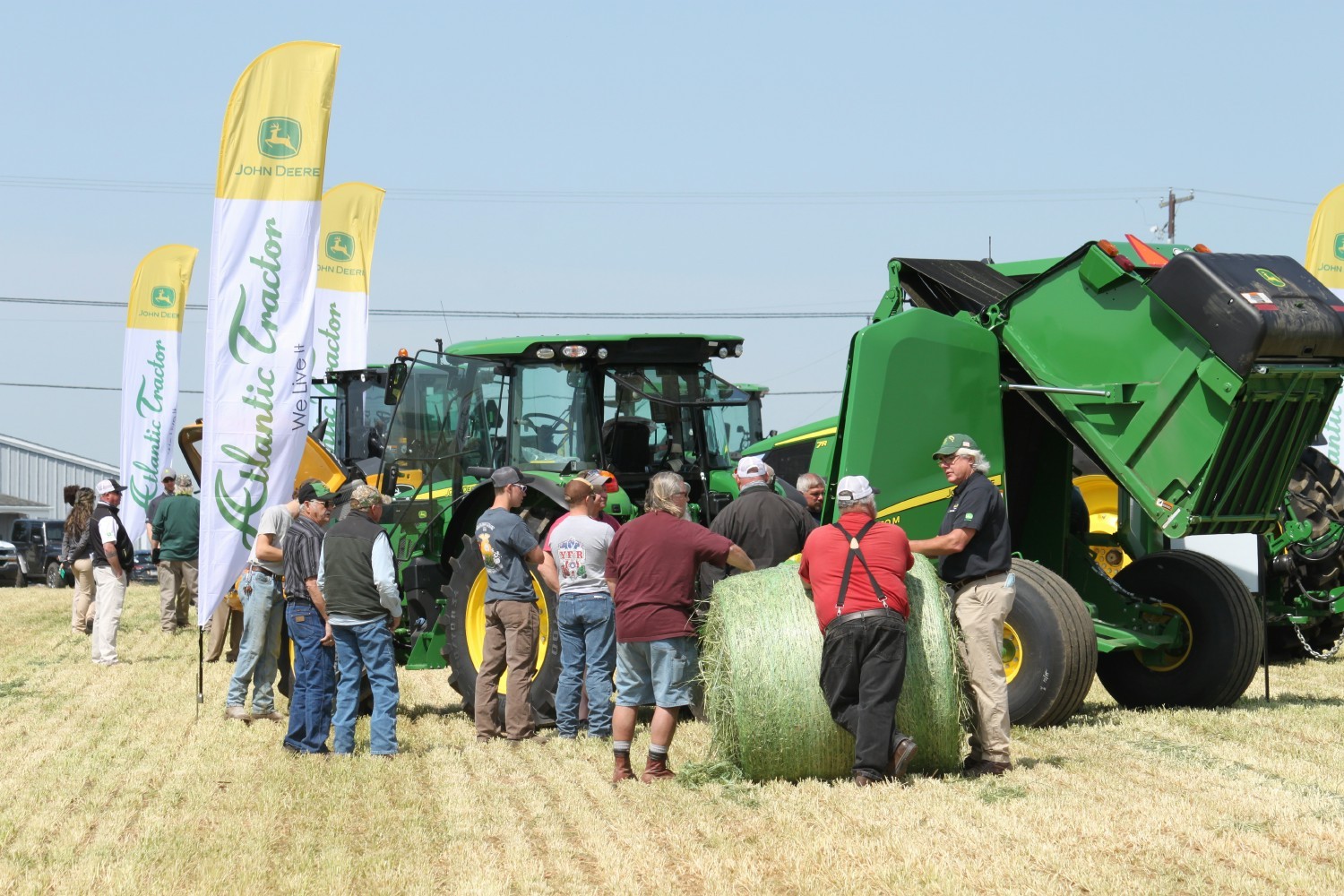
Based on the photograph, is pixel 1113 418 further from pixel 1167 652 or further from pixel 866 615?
pixel 866 615

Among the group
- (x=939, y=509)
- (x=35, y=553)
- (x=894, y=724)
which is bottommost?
(x=35, y=553)

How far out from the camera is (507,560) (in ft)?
32.4

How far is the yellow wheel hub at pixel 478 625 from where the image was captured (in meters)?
10.7

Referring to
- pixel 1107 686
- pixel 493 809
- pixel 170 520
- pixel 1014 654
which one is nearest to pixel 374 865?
pixel 493 809

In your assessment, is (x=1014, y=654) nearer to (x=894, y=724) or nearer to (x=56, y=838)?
(x=894, y=724)

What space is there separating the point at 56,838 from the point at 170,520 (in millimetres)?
10896

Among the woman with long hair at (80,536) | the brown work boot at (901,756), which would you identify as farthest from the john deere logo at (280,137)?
the brown work boot at (901,756)

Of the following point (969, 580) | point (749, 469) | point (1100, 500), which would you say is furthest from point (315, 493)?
point (1100, 500)

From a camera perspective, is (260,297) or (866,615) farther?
(260,297)

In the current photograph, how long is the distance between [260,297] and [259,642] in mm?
2464

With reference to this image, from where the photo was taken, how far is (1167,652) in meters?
11.0

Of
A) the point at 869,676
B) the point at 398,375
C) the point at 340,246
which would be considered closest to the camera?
the point at 869,676

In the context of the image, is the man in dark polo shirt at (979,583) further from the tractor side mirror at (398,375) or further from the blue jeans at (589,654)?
the tractor side mirror at (398,375)

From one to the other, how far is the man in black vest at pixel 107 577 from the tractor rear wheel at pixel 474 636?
536cm
